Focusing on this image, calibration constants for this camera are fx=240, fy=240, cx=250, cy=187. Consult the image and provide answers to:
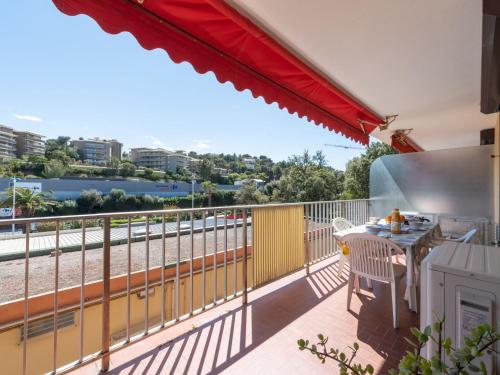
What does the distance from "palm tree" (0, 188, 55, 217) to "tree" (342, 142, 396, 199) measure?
23.9 meters

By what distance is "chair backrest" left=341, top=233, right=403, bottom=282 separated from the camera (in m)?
2.32

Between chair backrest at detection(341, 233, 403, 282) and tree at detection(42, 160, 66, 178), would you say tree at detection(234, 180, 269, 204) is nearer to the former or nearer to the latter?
tree at detection(42, 160, 66, 178)

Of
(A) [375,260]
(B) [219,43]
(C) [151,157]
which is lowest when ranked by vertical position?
(A) [375,260]

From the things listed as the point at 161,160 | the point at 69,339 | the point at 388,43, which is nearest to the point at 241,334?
the point at 388,43

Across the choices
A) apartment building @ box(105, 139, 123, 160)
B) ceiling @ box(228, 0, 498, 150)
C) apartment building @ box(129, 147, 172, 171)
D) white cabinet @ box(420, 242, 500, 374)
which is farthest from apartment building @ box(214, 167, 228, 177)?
white cabinet @ box(420, 242, 500, 374)

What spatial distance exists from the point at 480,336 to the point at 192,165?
41.0 meters

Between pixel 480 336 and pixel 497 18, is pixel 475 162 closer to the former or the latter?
pixel 497 18

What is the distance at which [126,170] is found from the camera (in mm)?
34719

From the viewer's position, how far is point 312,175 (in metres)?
23.5

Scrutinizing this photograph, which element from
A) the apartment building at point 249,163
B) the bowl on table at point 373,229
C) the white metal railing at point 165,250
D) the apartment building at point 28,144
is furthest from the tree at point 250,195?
the bowl on table at point 373,229

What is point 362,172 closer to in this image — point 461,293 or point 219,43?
point 219,43

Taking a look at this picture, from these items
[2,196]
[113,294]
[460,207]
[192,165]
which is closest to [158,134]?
[192,165]

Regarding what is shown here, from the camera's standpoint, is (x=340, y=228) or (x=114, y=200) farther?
(x=114, y=200)

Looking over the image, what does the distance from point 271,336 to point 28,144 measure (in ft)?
101
